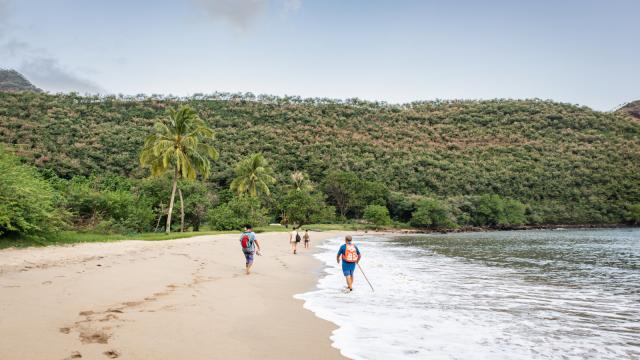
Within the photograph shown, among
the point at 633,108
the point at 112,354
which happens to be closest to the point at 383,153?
the point at 112,354

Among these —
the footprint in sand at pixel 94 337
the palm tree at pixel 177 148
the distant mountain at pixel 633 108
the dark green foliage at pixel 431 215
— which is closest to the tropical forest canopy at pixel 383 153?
the dark green foliage at pixel 431 215

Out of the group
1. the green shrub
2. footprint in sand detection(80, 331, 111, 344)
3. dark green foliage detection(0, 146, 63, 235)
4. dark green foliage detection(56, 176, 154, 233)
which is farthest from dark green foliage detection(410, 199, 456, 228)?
footprint in sand detection(80, 331, 111, 344)

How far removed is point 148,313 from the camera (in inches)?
285

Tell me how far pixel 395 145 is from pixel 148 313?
10039 cm

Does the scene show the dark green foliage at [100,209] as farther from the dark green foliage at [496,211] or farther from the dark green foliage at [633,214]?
the dark green foliage at [633,214]

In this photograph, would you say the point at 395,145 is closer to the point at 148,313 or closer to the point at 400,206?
the point at 400,206

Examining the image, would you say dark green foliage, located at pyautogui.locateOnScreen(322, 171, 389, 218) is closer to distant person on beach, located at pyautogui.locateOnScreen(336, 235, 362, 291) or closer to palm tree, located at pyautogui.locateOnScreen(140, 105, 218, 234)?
palm tree, located at pyautogui.locateOnScreen(140, 105, 218, 234)

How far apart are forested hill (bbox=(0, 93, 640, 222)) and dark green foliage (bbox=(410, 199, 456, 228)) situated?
422 inches

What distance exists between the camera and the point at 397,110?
13388cm

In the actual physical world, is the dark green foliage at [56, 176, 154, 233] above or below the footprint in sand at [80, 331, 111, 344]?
above

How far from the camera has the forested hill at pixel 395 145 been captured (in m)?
75.1

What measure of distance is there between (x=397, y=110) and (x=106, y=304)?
432 ft

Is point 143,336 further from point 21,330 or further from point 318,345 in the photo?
point 318,345

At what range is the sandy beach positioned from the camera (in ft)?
17.3
